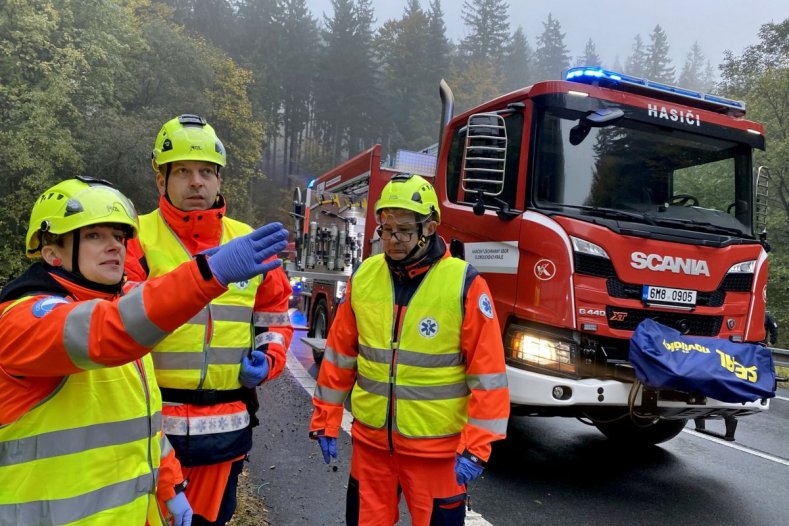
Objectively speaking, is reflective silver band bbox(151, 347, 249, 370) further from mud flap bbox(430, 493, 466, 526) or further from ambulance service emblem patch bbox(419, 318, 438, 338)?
mud flap bbox(430, 493, 466, 526)

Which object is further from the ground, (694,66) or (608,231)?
(694,66)

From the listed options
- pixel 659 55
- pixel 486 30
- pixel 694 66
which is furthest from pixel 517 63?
pixel 694 66

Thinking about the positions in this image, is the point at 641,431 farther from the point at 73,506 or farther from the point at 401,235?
the point at 73,506

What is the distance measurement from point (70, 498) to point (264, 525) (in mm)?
2034

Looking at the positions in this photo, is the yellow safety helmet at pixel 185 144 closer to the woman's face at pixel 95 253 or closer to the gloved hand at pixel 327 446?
the woman's face at pixel 95 253

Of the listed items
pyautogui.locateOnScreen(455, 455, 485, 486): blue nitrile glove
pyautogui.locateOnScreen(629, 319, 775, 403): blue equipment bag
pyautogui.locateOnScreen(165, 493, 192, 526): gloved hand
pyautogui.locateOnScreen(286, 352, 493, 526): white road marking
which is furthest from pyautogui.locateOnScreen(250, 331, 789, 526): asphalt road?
pyautogui.locateOnScreen(165, 493, 192, 526): gloved hand

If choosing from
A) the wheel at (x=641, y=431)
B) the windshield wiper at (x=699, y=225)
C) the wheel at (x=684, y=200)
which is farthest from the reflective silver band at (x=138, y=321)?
the wheel at (x=641, y=431)

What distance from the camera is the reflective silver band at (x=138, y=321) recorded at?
51.3 inches

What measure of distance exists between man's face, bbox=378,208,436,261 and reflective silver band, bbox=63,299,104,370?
146 centimetres

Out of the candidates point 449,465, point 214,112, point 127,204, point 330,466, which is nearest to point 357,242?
point 330,466

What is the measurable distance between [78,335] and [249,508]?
100 inches

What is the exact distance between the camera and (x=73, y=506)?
1.50m

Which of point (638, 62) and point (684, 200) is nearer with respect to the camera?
point (684, 200)

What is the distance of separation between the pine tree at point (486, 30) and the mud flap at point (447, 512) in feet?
189
